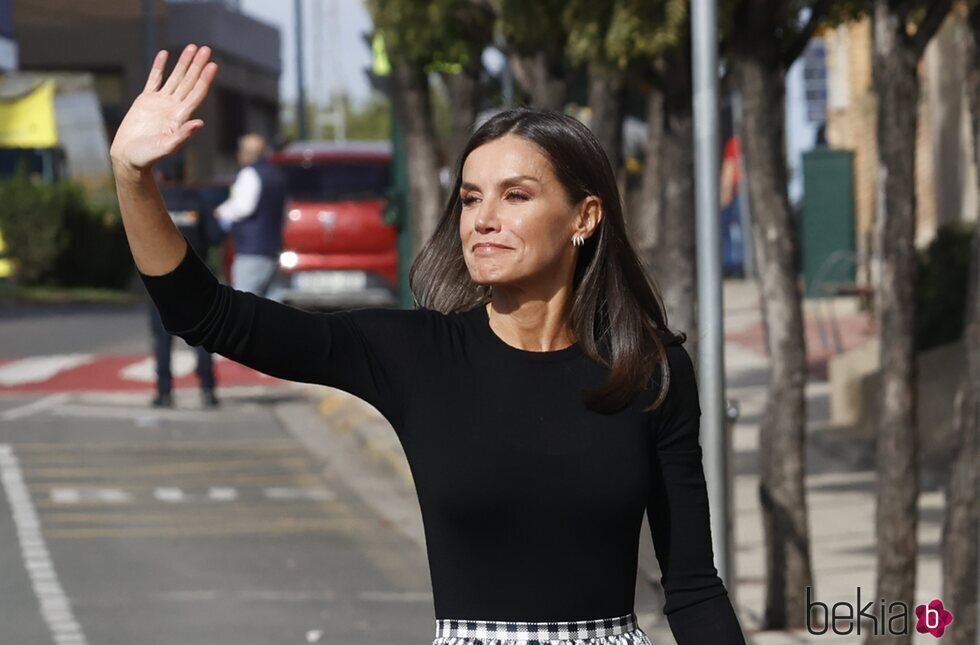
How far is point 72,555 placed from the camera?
422 inches

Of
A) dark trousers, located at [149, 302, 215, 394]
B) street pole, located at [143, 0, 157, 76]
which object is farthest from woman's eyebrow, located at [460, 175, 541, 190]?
street pole, located at [143, 0, 157, 76]

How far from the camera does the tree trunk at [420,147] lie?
17.1 metres

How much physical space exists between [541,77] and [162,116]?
10.3 m

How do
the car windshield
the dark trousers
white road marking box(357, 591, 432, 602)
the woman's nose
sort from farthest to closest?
the car windshield → the dark trousers → white road marking box(357, 591, 432, 602) → the woman's nose

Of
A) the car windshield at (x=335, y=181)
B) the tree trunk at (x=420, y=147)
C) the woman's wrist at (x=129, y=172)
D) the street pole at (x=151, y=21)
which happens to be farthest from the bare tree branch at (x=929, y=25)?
the car windshield at (x=335, y=181)

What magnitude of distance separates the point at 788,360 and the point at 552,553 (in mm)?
5882

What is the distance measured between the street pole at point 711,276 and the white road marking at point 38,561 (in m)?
2.68

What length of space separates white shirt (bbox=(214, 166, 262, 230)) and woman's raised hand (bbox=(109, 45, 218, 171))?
1391 centimetres

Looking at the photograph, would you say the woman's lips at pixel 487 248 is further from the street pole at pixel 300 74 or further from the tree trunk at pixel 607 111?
the street pole at pixel 300 74

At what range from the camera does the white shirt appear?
1703 centimetres

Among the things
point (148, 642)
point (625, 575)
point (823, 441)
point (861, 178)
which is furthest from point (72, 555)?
point (861, 178)

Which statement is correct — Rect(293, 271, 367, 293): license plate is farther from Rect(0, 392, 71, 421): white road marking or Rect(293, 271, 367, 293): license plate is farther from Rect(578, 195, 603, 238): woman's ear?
Rect(578, 195, 603, 238): woman's ear

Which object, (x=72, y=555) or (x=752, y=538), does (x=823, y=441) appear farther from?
(x=72, y=555)

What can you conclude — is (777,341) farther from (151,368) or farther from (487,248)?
(151,368)
